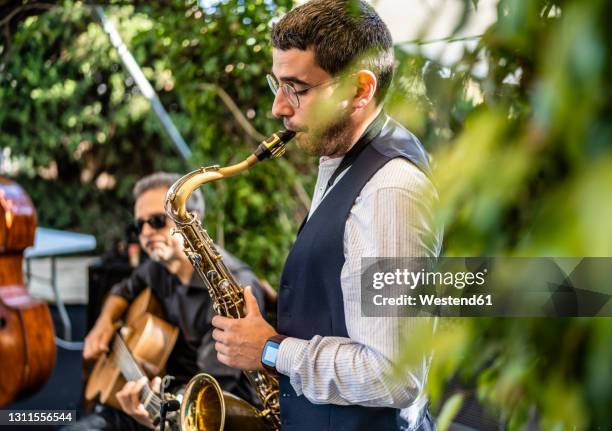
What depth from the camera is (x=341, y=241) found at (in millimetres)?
1499

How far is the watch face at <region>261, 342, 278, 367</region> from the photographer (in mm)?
1572

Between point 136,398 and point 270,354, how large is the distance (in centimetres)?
118

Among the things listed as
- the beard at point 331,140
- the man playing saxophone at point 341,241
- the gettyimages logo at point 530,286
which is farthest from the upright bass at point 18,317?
the gettyimages logo at point 530,286

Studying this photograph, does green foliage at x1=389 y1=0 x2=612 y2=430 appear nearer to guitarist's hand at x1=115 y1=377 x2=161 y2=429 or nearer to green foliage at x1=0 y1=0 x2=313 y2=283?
guitarist's hand at x1=115 y1=377 x2=161 y2=429

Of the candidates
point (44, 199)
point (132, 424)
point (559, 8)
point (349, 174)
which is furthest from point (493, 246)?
point (44, 199)

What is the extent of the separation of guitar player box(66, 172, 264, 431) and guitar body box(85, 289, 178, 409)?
0.14 feet

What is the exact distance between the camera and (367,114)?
63.8 inches

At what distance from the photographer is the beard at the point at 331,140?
158 cm

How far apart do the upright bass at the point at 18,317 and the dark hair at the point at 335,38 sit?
2286 millimetres

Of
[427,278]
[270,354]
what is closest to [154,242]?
[270,354]

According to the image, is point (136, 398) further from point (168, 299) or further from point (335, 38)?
point (335, 38)

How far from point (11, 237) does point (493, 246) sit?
3263 mm

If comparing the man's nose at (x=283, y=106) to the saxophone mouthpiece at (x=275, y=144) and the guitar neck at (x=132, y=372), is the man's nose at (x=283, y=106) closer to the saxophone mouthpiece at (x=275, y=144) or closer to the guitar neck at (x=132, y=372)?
the saxophone mouthpiece at (x=275, y=144)

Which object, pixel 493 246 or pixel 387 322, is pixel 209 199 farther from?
pixel 493 246
